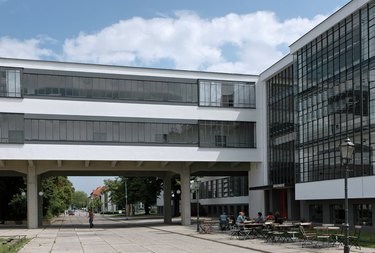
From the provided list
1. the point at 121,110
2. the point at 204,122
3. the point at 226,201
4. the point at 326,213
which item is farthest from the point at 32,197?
the point at 226,201

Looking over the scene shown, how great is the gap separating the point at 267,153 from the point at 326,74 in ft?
43.7

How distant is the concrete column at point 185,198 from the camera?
49906 mm

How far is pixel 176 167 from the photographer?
50.3m

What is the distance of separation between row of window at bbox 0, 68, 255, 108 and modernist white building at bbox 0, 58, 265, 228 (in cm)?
8

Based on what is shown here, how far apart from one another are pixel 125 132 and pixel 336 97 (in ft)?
59.5

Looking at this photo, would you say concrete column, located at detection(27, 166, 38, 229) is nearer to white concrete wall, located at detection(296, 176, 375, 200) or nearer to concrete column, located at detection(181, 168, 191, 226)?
concrete column, located at detection(181, 168, 191, 226)

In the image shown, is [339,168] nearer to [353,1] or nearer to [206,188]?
[353,1]

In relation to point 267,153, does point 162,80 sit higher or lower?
higher

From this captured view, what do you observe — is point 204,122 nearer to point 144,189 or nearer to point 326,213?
point 326,213

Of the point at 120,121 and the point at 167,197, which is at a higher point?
the point at 120,121

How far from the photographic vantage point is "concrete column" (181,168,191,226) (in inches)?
1965

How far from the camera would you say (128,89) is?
4650cm

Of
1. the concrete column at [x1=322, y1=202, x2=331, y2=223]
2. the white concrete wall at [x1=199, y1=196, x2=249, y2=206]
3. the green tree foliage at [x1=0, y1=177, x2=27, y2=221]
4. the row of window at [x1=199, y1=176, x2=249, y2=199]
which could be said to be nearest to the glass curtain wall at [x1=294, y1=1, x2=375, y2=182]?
the concrete column at [x1=322, y1=202, x2=331, y2=223]

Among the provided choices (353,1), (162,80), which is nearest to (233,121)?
(162,80)
